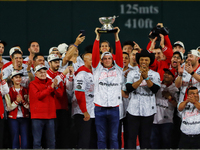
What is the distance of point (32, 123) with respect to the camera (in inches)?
241

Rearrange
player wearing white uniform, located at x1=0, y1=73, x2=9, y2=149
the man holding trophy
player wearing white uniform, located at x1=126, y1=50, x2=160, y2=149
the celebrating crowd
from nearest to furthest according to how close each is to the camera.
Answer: the man holding trophy
the celebrating crowd
player wearing white uniform, located at x1=126, y1=50, x2=160, y2=149
player wearing white uniform, located at x1=0, y1=73, x2=9, y2=149

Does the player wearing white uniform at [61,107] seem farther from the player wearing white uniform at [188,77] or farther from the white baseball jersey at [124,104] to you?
the player wearing white uniform at [188,77]

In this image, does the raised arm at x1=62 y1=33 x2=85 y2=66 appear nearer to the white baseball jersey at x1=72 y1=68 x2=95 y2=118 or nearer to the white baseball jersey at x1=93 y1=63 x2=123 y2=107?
the white baseball jersey at x1=72 y1=68 x2=95 y2=118

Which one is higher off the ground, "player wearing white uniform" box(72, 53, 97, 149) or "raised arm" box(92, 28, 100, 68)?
"raised arm" box(92, 28, 100, 68)

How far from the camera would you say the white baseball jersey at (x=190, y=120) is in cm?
593

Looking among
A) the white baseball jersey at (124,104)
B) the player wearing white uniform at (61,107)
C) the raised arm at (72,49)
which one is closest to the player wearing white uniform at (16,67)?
the player wearing white uniform at (61,107)

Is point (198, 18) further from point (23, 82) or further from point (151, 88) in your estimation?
point (23, 82)

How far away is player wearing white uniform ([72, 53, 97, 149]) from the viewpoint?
6109mm

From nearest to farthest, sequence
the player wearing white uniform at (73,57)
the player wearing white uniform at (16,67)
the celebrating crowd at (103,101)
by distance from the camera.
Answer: the celebrating crowd at (103,101)
the player wearing white uniform at (73,57)
the player wearing white uniform at (16,67)

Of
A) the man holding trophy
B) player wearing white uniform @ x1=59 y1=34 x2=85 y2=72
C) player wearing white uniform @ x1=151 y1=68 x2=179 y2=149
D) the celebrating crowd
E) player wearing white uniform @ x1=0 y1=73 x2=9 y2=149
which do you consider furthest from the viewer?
player wearing white uniform @ x1=151 y1=68 x2=179 y2=149

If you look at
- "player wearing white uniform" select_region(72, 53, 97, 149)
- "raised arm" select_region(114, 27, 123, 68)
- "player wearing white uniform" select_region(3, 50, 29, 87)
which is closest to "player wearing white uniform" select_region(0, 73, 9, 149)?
"player wearing white uniform" select_region(3, 50, 29, 87)

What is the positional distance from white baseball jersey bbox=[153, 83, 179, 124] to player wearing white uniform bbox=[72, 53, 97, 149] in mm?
1157

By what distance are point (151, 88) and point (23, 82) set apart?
7.82 feet

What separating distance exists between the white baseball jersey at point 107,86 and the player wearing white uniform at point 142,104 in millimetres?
306
